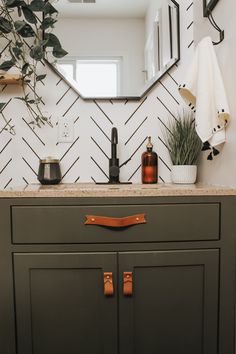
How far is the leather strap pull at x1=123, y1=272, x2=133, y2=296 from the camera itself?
1.08 meters

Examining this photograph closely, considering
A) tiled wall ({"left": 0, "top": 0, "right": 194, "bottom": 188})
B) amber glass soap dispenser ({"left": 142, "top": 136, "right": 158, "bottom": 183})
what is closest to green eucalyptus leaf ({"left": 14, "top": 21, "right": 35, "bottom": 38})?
tiled wall ({"left": 0, "top": 0, "right": 194, "bottom": 188})

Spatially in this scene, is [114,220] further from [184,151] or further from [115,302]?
[184,151]

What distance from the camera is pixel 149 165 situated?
150 cm

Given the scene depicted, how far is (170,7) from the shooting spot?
1.57 metres

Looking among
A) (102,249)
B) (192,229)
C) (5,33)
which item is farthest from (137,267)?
(5,33)

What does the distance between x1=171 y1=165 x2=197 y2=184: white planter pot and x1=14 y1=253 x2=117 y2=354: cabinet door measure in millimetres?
612

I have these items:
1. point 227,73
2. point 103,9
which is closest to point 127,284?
point 227,73

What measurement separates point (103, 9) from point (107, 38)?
0.48ft

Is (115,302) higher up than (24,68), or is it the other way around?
(24,68)

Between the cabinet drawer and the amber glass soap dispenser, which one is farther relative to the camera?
the amber glass soap dispenser

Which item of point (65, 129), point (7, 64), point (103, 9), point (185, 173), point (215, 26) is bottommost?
point (185, 173)

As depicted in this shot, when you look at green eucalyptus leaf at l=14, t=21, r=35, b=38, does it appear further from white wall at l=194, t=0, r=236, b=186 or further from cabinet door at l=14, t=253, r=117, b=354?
cabinet door at l=14, t=253, r=117, b=354

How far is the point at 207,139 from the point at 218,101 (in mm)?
158

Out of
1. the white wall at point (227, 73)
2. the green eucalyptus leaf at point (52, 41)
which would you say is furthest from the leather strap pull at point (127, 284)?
the green eucalyptus leaf at point (52, 41)
